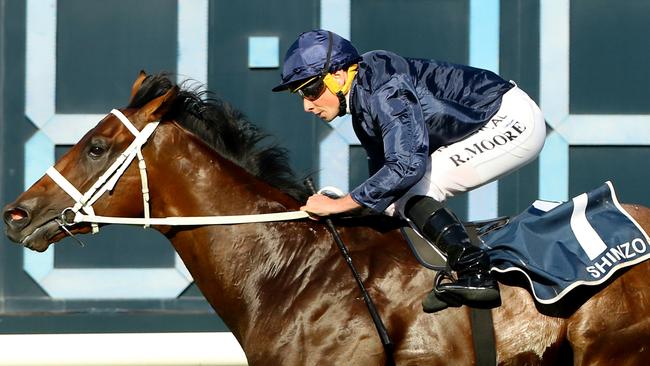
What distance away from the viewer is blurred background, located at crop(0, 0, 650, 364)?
6004 mm

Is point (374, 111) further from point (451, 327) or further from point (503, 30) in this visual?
point (503, 30)

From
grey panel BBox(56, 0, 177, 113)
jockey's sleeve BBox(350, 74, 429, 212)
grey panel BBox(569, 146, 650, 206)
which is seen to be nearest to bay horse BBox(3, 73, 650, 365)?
jockey's sleeve BBox(350, 74, 429, 212)

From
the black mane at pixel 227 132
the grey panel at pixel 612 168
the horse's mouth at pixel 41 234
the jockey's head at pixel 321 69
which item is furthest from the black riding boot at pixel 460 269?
the grey panel at pixel 612 168

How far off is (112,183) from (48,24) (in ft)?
8.15

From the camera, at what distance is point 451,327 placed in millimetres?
3641

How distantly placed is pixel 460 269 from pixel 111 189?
4.09ft

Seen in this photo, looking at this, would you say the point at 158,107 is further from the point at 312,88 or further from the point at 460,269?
the point at 460,269

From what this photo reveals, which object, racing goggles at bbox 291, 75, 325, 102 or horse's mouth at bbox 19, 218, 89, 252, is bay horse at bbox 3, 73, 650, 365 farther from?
racing goggles at bbox 291, 75, 325, 102

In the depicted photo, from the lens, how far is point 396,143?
3.59 m

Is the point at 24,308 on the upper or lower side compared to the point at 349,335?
lower

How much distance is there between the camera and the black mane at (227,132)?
4.02m

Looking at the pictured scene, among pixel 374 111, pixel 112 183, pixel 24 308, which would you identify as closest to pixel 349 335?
pixel 374 111

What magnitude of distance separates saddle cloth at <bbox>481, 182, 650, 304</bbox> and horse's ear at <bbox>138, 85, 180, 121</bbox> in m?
1.22

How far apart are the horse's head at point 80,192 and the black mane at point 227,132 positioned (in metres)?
0.13
